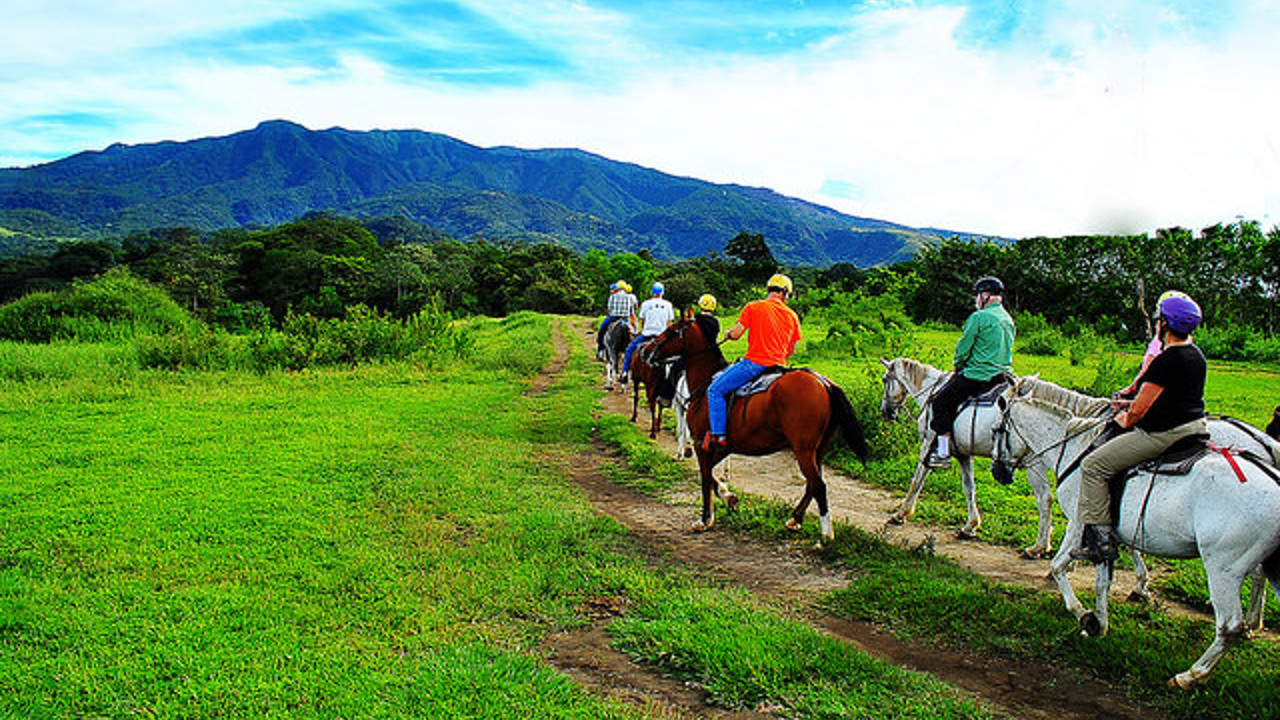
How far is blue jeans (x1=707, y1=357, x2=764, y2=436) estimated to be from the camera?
7.64 meters

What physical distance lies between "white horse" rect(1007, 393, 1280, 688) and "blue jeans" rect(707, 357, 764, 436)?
3188 mm

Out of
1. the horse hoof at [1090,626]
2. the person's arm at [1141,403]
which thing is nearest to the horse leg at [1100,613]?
the horse hoof at [1090,626]

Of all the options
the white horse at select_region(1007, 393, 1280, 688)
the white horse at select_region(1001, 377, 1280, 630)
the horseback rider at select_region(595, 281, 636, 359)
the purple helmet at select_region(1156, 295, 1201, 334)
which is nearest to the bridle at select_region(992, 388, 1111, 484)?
the white horse at select_region(1001, 377, 1280, 630)

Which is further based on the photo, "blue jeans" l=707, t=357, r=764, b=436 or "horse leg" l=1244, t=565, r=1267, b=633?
"blue jeans" l=707, t=357, r=764, b=436

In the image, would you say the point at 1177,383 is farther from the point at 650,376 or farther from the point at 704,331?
the point at 650,376

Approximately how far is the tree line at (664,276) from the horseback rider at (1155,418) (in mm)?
7129

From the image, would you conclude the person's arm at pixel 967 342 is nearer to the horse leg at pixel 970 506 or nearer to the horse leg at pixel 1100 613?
the horse leg at pixel 970 506

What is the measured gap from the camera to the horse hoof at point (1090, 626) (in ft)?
16.2

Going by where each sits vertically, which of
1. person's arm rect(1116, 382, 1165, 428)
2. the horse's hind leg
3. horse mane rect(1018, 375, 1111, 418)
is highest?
person's arm rect(1116, 382, 1165, 428)

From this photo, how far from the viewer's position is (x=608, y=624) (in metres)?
5.28

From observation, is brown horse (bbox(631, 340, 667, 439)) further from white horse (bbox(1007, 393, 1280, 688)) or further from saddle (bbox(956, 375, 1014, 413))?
white horse (bbox(1007, 393, 1280, 688))

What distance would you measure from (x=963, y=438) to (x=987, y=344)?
1.08 m

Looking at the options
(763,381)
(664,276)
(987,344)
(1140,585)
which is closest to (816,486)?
(763,381)

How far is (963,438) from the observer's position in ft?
24.7
